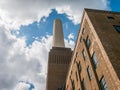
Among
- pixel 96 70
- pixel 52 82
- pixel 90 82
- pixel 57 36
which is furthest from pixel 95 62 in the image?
pixel 57 36

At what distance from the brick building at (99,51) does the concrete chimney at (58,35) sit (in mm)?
25857

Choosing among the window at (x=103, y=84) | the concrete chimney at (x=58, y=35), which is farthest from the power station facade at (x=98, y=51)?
the concrete chimney at (x=58, y=35)

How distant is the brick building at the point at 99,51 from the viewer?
15.1 metres

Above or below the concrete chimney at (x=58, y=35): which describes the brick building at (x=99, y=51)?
below

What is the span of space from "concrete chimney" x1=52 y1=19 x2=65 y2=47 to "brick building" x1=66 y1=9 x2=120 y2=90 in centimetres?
2586

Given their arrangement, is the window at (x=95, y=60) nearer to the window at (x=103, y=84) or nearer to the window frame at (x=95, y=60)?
the window frame at (x=95, y=60)

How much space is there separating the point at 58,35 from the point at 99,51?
36.7 meters

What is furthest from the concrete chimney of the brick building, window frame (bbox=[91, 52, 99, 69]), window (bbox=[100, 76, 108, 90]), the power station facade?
window (bbox=[100, 76, 108, 90])

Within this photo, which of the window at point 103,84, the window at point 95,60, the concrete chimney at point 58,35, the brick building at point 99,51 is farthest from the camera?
the concrete chimney at point 58,35

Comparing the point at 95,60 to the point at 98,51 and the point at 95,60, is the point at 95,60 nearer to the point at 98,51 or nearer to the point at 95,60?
the point at 95,60

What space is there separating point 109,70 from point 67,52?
31.2m

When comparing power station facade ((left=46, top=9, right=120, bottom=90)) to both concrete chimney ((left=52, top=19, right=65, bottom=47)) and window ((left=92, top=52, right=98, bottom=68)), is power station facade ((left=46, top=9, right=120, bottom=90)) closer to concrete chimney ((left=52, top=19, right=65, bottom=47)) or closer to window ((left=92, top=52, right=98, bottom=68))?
window ((left=92, top=52, right=98, bottom=68))

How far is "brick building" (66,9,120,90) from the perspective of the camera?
1511cm

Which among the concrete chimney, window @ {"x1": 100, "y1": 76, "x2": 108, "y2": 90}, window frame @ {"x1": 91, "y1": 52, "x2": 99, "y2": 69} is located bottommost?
window @ {"x1": 100, "y1": 76, "x2": 108, "y2": 90}
